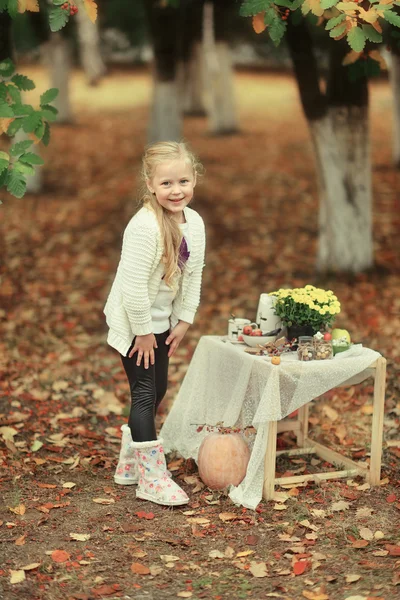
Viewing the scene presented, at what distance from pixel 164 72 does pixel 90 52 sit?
53.8ft

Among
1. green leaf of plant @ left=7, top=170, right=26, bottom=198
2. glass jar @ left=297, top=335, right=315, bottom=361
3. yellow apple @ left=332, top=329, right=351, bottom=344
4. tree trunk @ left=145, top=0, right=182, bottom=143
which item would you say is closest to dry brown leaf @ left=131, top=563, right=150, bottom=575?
glass jar @ left=297, top=335, right=315, bottom=361

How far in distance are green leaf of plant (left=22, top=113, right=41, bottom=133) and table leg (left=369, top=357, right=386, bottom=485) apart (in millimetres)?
2524

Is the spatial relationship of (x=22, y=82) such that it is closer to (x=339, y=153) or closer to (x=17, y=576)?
(x=17, y=576)

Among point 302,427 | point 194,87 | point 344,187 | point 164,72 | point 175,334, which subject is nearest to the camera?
point 175,334

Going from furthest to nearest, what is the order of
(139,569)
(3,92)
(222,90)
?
(222,90), (3,92), (139,569)

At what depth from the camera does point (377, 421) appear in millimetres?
4910

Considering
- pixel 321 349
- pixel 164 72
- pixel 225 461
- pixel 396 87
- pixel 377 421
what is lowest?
pixel 225 461

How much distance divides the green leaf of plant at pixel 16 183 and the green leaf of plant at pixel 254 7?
5.29ft

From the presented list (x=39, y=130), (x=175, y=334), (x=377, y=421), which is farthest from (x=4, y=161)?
(x=377, y=421)

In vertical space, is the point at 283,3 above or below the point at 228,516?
above

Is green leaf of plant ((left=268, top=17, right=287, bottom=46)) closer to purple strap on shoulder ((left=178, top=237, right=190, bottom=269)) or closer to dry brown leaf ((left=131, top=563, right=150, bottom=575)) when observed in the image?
purple strap on shoulder ((left=178, top=237, right=190, bottom=269))

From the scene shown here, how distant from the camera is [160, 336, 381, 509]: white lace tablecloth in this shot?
4.63 m

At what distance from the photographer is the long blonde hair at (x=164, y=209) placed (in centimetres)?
→ 450

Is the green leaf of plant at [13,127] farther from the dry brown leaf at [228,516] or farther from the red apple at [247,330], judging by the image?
the dry brown leaf at [228,516]
